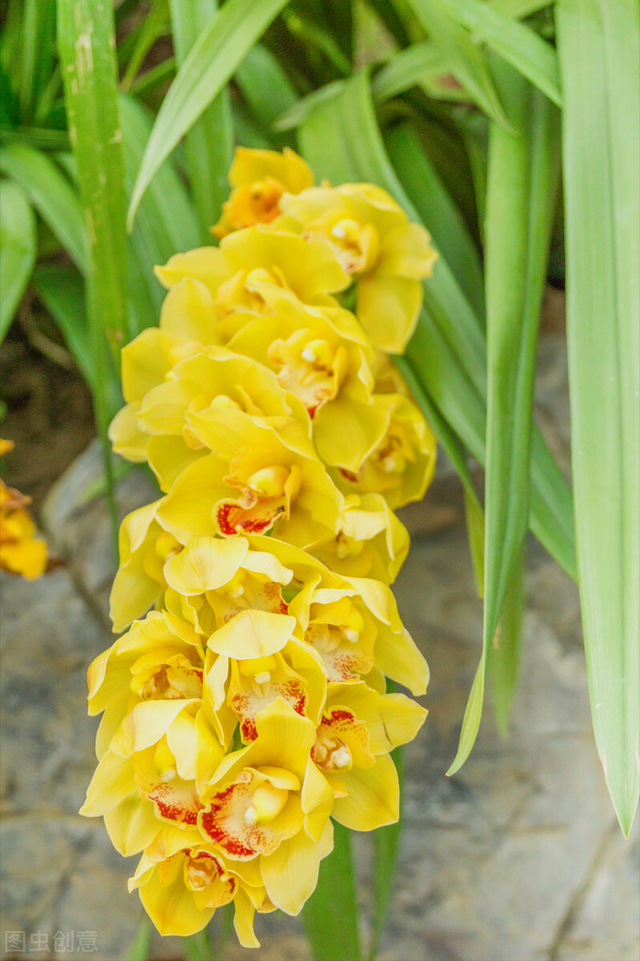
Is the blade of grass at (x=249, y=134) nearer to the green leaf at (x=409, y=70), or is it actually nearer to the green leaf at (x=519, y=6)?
the green leaf at (x=409, y=70)

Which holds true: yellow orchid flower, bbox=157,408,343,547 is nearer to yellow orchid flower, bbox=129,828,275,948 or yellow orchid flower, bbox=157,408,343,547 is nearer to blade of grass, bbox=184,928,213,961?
yellow orchid flower, bbox=129,828,275,948

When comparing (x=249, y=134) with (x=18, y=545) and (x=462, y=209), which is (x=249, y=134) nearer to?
(x=462, y=209)

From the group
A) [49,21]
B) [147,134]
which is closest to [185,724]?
[147,134]

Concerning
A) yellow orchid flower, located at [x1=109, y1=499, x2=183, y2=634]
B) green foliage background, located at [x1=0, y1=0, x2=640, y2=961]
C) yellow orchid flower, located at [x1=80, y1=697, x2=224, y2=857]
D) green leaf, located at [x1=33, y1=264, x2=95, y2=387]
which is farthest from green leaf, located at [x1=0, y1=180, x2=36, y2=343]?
yellow orchid flower, located at [x1=80, y1=697, x2=224, y2=857]

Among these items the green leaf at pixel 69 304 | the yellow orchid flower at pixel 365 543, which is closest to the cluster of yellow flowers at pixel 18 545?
the green leaf at pixel 69 304

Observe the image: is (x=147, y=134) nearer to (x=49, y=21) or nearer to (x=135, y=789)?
(x=49, y=21)

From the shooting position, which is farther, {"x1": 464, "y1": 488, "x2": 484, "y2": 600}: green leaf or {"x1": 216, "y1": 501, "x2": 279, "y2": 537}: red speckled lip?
{"x1": 464, "y1": 488, "x2": 484, "y2": 600}: green leaf

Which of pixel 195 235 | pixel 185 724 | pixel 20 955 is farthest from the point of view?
pixel 20 955
